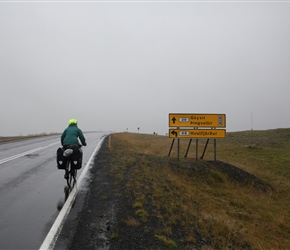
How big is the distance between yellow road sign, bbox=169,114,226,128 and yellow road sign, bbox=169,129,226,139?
13.0 inches

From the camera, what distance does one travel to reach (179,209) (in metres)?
7.04

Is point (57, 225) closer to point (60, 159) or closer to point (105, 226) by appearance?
point (105, 226)

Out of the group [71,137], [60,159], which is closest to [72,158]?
[60,159]

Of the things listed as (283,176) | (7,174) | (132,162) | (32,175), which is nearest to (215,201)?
(132,162)

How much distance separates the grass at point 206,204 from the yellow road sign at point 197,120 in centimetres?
203

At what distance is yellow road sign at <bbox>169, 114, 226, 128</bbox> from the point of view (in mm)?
15016

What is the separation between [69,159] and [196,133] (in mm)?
8678

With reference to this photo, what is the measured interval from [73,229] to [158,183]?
476 cm

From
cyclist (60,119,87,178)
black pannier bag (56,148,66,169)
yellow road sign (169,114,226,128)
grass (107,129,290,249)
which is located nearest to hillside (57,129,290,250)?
grass (107,129,290,249)

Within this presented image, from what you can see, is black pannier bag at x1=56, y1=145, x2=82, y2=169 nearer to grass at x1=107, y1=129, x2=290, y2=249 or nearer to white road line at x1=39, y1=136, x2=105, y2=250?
white road line at x1=39, y1=136, x2=105, y2=250

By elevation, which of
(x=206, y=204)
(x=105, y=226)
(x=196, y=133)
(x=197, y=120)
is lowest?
(x=206, y=204)

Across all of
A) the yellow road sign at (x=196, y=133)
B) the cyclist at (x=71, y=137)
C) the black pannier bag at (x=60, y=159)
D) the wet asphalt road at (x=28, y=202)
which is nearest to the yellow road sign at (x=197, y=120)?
the yellow road sign at (x=196, y=133)

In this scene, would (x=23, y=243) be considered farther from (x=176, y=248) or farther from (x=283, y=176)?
(x=283, y=176)

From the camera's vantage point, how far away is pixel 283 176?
54.1 feet
